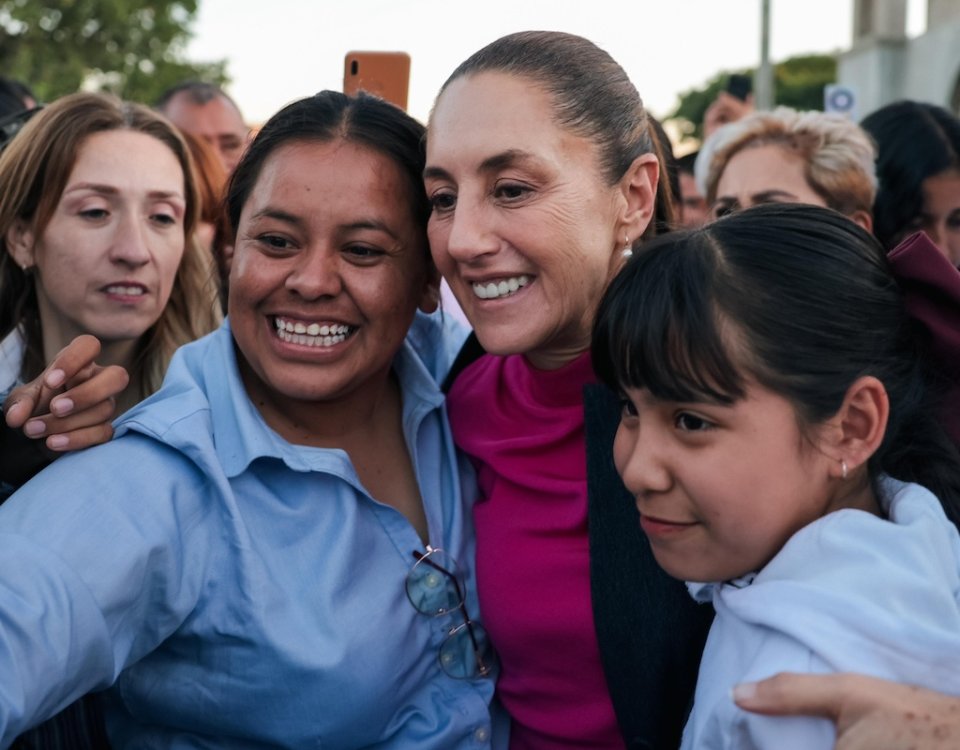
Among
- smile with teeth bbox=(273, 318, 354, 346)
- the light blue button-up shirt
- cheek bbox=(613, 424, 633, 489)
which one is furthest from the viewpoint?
smile with teeth bbox=(273, 318, 354, 346)

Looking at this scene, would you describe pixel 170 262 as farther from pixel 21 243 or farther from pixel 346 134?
pixel 346 134

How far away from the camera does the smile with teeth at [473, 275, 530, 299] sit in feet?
7.91

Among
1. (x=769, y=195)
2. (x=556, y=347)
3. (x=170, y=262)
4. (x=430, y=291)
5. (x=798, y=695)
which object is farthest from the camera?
(x=769, y=195)

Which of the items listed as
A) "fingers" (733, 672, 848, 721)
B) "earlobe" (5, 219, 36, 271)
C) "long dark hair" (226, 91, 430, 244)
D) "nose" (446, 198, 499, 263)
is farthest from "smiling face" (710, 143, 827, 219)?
"fingers" (733, 672, 848, 721)

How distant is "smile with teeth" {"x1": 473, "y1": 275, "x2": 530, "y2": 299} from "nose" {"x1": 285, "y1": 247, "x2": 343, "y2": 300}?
1.03 feet

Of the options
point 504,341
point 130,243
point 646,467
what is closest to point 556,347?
point 504,341

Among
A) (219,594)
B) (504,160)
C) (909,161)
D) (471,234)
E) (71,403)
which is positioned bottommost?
(219,594)

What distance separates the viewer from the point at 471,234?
7.73 ft

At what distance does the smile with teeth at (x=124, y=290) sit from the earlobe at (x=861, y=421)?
2440 mm

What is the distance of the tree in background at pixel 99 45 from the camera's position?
65.3ft

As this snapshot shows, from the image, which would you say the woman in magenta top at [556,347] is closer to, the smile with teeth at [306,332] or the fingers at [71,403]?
the smile with teeth at [306,332]

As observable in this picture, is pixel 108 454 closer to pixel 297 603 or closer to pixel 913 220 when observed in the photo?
pixel 297 603

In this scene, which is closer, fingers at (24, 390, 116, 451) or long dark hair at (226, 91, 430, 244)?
fingers at (24, 390, 116, 451)

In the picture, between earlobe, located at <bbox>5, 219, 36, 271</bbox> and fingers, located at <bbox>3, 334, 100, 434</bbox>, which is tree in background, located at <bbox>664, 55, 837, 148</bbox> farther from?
fingers, located at <bbox>3, 334, 100, 434</bbox>
